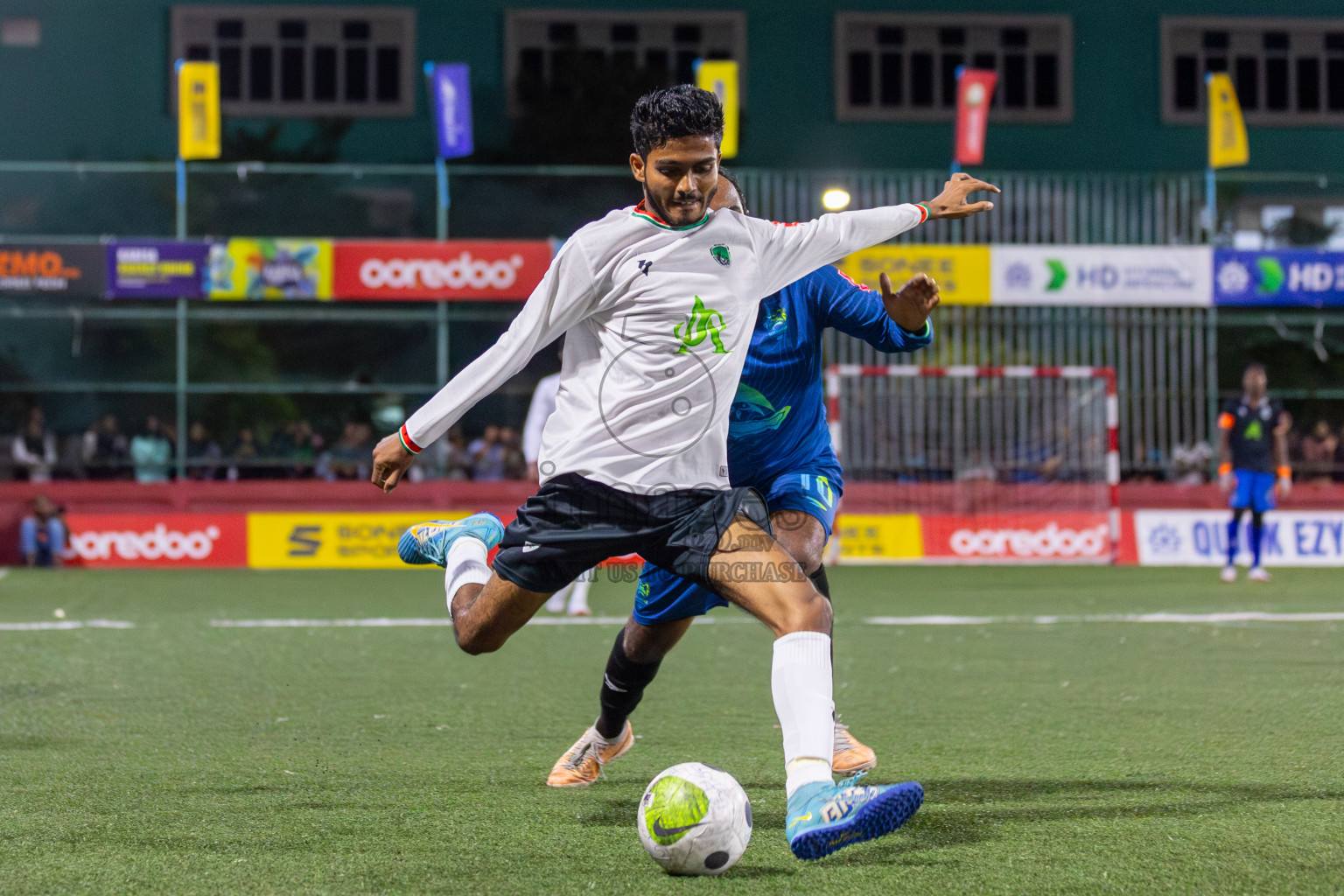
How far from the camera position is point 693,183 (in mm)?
3912

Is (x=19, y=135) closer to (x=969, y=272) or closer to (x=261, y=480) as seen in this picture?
(x=261, y=480)

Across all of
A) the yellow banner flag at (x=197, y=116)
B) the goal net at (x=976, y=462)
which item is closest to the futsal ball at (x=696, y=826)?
the goal net at (x=976, y=462)

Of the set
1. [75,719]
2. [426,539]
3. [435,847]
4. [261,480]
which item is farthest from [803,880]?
[261,480]

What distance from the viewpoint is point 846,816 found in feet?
11.3

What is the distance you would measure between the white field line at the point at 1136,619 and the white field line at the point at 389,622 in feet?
4.00

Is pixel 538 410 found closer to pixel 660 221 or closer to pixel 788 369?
pixel 788 369

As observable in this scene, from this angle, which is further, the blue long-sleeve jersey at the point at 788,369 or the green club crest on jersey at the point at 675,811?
the blue long-sleeve jersey at the point at 788,369

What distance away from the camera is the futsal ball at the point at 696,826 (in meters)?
3.63

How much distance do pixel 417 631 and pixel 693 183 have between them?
22.3 ft

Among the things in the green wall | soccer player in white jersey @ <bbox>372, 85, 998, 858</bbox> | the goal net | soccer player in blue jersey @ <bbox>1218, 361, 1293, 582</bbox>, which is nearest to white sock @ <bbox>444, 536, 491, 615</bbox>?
soccer player in white jersey @ <bbox>372, 85, 998, 858</bbox>

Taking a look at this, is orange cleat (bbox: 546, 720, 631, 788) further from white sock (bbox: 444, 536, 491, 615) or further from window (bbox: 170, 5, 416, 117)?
window (bbox: 170, 5, 416, 117)

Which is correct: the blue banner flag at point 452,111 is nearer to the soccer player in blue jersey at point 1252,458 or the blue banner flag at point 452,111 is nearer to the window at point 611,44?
the window at point 611,44

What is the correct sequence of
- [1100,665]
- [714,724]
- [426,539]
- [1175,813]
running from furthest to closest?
[1100,665]
[714,724]
[426,539]
[1175,813]

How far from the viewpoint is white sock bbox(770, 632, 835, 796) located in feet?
12.1
